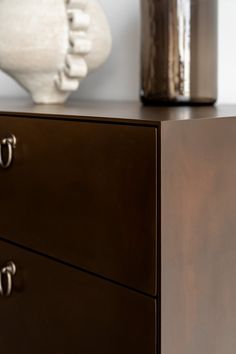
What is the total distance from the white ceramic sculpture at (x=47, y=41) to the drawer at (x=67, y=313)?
349mm

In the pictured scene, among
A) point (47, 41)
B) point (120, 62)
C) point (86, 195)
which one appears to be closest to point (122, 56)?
point (120, 62)

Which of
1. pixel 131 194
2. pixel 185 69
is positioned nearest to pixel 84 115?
pixel 131 194

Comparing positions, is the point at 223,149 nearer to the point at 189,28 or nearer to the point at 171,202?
the point at 171,202

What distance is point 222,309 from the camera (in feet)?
2.83

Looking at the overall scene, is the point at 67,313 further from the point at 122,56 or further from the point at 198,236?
the point at 122,56

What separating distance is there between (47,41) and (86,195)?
1.33ft

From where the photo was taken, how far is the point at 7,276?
1.04 m

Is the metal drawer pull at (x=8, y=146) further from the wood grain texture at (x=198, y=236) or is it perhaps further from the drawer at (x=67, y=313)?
the wood grain texture at (x=198, y=236)

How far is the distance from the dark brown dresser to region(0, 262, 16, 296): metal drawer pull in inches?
2.1

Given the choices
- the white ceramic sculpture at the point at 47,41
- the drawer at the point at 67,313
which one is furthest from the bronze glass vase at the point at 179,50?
the drawer at the point at 67,313

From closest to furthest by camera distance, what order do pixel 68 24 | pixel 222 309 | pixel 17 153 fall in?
pixel 222 309 < pixel 17 153 < pixel 68 24

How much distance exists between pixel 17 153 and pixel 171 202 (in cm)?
33

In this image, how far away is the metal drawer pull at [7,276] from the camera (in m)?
1.03

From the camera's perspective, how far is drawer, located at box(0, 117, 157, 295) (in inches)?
29.5
